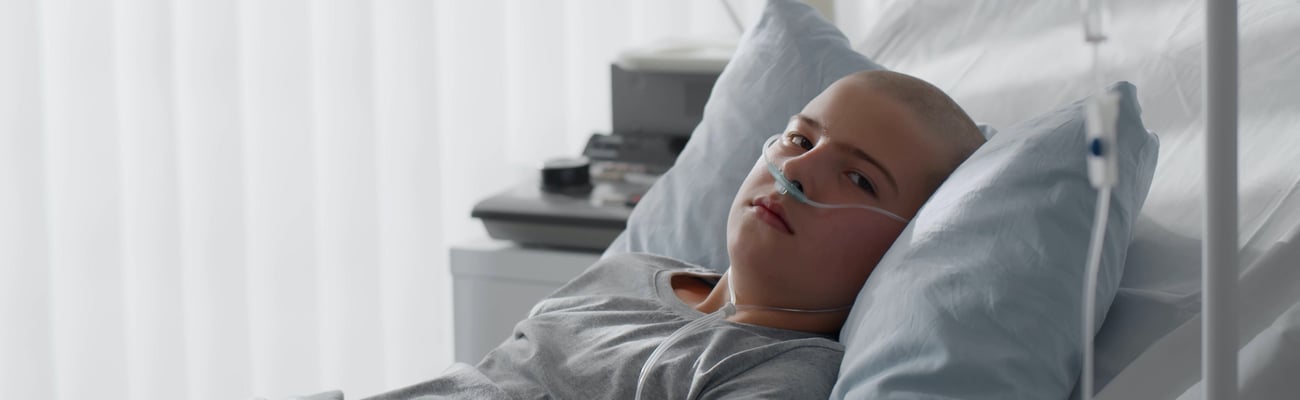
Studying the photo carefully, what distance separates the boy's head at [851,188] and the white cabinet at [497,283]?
636mm

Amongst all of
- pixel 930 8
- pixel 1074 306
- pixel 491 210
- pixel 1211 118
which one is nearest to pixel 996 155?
pixel 1074 306

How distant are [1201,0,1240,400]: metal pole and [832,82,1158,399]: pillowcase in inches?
10.5

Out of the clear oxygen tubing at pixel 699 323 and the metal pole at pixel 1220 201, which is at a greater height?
the metal pole at pixel 1220 201

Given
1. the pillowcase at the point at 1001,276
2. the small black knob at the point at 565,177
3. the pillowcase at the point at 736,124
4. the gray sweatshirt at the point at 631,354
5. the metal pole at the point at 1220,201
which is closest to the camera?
the metal pole at the point at 1220,201

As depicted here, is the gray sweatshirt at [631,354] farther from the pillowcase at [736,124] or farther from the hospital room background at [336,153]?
the hospital room background at [336,153]

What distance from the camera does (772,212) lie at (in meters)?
1.26

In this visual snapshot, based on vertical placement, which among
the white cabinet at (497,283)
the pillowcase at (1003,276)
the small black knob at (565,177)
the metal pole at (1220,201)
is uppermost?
the metal pole at (1220,201)

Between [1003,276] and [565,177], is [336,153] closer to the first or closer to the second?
[565,177]

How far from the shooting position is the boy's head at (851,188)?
1235mm

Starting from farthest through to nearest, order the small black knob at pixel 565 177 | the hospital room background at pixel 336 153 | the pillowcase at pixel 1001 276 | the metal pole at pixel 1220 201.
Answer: the small black knob at pixel 565 177 → the hospital room background at pixel 336 153 → the pillowcase at pixel 1001 276 → the metal pole at pixel 1220 201

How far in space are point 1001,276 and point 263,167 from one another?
1451 mm

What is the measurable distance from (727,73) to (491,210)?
45cm

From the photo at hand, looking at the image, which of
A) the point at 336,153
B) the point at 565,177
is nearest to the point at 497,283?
the point at 565,177

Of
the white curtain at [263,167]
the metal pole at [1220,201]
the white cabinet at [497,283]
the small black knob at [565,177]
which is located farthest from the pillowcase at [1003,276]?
the white curtain at [263,167]
